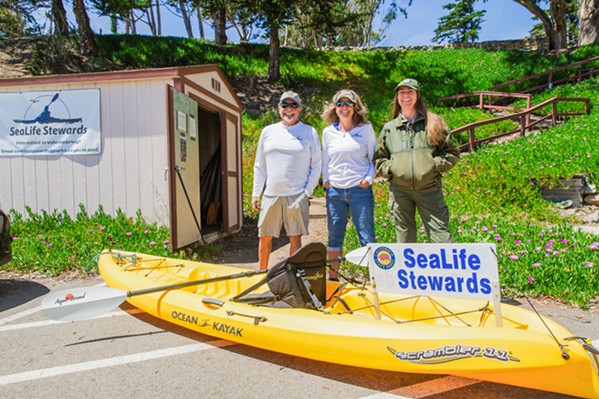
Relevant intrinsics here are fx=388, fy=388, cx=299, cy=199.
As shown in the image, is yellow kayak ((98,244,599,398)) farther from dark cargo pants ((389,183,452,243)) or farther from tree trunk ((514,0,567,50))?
tree trunk ((514,0,567,50))

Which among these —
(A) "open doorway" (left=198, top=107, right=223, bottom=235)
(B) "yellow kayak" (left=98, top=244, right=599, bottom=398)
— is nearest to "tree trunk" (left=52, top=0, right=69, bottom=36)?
(A) "open doorway" (left=198, top=107, right=223, bottom=235)

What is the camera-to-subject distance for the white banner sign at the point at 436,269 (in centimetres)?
237

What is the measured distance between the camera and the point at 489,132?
12781 millimetres

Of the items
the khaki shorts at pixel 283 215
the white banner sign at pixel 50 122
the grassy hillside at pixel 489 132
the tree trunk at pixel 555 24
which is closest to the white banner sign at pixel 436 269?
the grassy hillside at pixel 489 132

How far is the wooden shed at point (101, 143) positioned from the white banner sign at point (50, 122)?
0.05 feet

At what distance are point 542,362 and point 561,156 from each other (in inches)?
327

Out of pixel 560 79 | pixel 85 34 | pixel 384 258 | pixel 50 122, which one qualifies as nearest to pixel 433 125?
pixel 384 258

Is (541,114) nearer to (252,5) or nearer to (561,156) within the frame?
(561,156)

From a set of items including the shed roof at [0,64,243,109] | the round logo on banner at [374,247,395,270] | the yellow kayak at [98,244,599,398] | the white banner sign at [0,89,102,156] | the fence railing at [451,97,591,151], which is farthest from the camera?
the fence railing at [451,97,591,151]

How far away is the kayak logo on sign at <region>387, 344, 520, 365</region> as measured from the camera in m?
2.04

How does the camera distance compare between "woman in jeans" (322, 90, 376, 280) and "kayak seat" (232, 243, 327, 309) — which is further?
"woman in jeans" (322, 90, 376, 280)

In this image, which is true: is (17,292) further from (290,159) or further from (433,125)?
(433,125)

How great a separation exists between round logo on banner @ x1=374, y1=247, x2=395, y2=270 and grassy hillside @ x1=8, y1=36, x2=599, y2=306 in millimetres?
1073

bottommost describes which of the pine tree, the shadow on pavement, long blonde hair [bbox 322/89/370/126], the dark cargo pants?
the shadow on pavement
